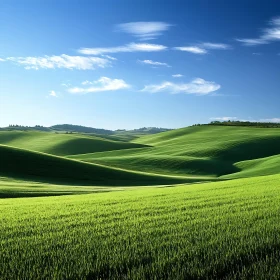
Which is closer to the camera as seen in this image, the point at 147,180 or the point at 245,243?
the point at 245,243

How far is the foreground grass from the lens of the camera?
6.62 metres

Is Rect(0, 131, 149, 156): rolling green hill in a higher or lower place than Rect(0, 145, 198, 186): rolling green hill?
higher

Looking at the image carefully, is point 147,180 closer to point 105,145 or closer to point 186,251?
point 186,251

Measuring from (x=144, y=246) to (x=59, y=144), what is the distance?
13119 cm

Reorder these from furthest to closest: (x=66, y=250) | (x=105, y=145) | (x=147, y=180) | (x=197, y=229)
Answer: (x=105, y=145) < (x=147, y=180) < (x=197, y=229) < (x=66, y=250)

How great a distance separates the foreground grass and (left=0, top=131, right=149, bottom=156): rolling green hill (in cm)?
11428

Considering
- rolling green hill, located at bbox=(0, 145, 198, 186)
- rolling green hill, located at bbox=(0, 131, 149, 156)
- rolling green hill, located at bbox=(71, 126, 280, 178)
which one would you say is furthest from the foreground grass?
rolling green hill, located at bbox=(0, 131, 149, 156)

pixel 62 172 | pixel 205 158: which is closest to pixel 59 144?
pixel 205 158

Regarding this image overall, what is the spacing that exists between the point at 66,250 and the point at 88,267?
1.38 meters

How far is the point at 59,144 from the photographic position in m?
136

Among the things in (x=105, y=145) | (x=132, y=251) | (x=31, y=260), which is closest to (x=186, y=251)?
(x=132, y=251)

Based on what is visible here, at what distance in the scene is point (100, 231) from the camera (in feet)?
32.6

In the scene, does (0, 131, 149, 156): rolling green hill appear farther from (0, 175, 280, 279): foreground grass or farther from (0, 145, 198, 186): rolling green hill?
(0, 175, 280, 279): foreground grass

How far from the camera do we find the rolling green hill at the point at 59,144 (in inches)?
5094
